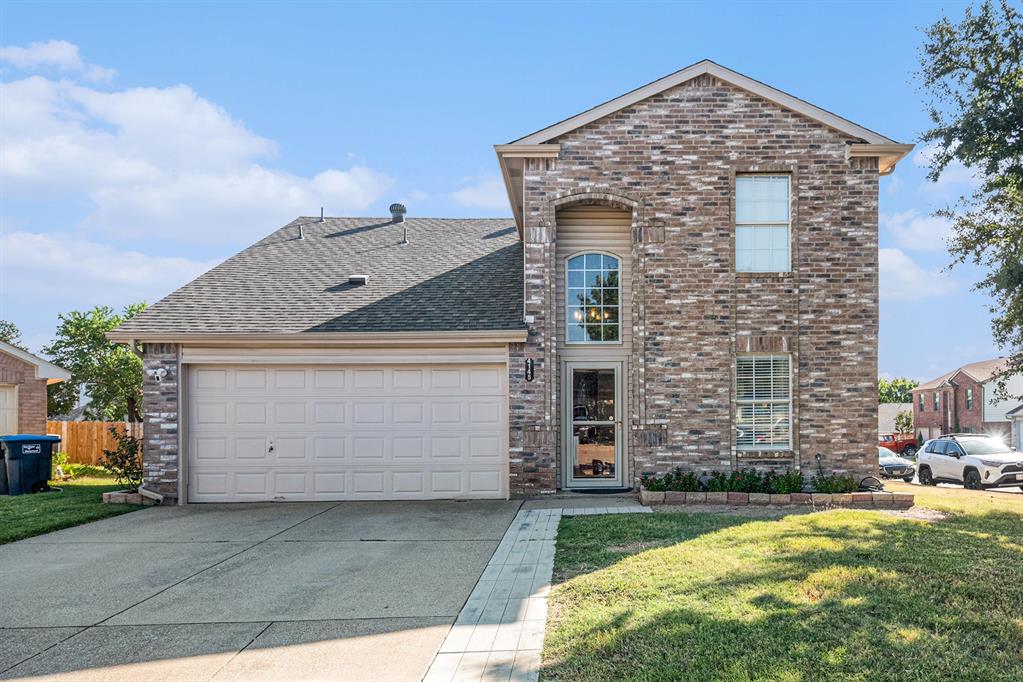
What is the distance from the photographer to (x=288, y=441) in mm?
13828

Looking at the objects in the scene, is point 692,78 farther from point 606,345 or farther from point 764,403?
point 764,403

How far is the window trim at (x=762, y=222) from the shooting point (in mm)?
13391

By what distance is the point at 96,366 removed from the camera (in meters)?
36.5

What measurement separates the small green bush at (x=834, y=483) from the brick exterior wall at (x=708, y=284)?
191 millimetres

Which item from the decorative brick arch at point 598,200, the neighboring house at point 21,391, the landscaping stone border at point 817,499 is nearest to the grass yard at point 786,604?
the landscaping stone border at point 817,499

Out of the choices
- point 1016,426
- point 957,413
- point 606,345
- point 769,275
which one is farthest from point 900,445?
point 606,345

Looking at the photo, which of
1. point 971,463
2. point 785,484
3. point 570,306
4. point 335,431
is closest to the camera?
point 785,484

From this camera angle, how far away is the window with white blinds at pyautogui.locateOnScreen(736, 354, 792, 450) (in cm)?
1330

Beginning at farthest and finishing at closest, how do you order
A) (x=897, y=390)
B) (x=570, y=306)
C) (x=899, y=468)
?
(x=897, y=390)
(x=899, y=468)
(x=570, y=306)

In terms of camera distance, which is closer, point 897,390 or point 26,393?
point 26,393

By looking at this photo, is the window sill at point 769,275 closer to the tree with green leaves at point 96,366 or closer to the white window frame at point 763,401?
the white window frame at point 763,401

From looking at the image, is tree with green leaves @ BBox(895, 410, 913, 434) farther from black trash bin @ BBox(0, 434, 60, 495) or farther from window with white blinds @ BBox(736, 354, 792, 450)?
black trash bin @ BBox(0, 434, 60, 495)

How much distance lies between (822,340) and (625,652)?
9429 millimetres

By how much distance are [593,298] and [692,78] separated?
420 centimetres
